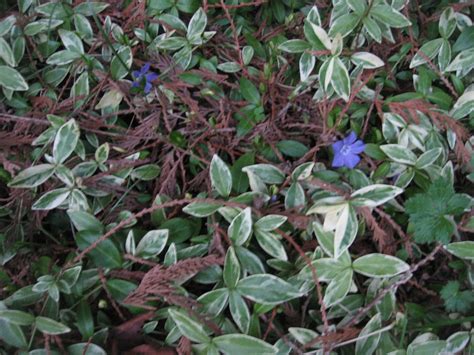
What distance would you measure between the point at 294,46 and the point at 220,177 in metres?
0.35

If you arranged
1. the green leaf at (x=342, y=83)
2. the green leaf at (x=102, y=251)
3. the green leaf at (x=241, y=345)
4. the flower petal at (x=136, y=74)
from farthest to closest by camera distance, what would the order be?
the flower petal at (x=136, y=74) < the green leaf at (x=342, y=83) < the green leaf at (x=102, y=251) < the green leaf at (x=241, y=345)

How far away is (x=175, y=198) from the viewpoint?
109 cm

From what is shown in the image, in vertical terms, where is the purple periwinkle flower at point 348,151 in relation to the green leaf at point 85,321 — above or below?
above

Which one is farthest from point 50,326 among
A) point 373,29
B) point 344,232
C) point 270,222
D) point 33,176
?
point 373,29

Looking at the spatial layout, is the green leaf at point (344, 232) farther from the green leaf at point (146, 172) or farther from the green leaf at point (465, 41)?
the green leaf at point (465, 41)

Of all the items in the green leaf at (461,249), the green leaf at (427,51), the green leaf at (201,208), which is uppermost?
the green leaf at (427,51)

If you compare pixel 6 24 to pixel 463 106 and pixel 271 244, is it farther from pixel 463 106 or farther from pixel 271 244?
pixel 463 106

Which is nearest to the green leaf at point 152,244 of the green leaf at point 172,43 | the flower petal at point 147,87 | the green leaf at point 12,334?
the green leaf at point 12,334

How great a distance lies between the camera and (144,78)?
45.6 inches

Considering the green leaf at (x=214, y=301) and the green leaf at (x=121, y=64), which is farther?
the green leaf at (x=121, y=64)

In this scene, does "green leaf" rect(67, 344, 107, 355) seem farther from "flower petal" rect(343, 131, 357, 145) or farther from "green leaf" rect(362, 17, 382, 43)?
"green leaf" rect(362, 17, 382, 43)

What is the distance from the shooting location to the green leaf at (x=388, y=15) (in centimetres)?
112

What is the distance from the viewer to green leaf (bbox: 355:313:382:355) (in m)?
0.92

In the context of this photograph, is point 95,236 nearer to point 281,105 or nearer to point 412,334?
point 281,105
